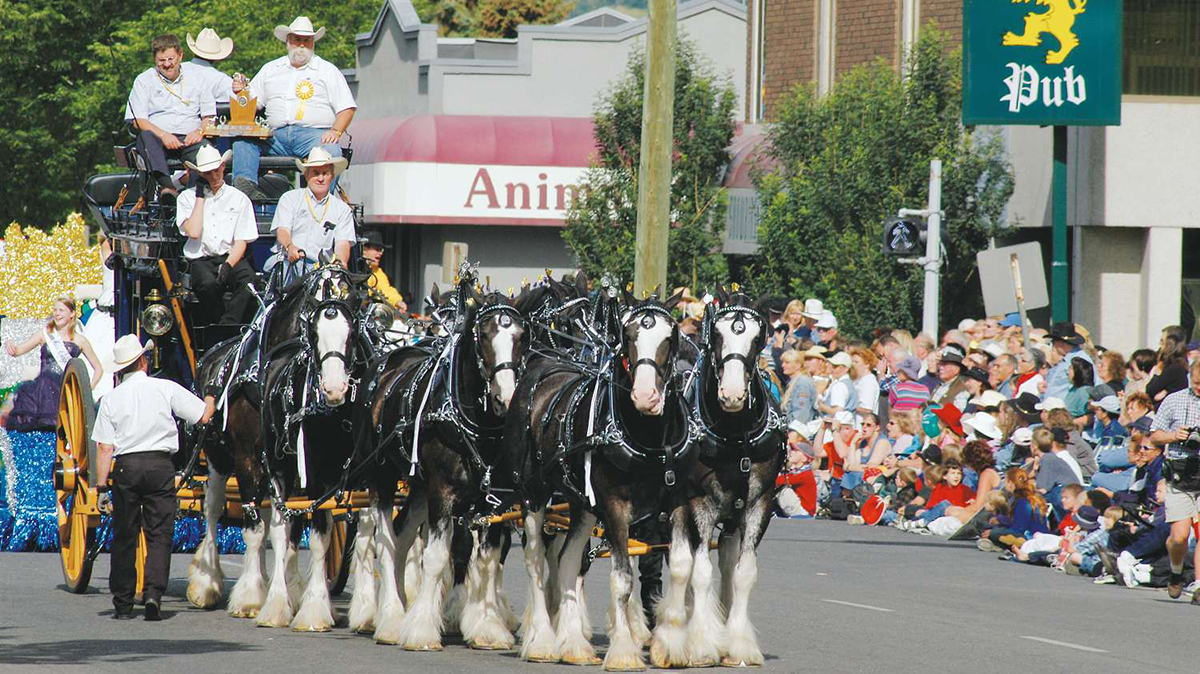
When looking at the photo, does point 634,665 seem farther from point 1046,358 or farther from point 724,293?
point 1046,358

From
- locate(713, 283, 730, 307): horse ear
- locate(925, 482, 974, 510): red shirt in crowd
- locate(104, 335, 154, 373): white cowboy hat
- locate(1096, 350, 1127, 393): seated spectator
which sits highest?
locate(713, 283, 730, 307): horse ear

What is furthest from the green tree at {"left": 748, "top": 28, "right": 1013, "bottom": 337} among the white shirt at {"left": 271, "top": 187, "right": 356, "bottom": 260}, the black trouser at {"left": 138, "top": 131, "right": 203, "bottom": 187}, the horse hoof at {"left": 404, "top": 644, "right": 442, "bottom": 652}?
the horse hoof at {"left": 404, "top": 644, "right": 442, "bottom": 652}

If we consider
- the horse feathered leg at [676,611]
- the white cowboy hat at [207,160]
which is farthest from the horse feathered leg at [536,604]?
the white cowboy hat at [207,160]

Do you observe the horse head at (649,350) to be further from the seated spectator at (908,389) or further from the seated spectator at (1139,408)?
the seated spectator at (908,389)

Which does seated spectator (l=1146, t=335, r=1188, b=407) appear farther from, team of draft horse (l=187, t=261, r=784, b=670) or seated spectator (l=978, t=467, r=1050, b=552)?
team of draft horse (l=187, t=261, r=784, b=670)

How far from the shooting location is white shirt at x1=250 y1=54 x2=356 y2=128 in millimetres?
16422

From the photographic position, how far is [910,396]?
21969mm

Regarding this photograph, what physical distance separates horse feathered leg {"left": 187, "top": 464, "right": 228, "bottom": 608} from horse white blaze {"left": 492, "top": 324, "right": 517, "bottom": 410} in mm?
3016

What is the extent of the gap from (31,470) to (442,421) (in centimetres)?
627

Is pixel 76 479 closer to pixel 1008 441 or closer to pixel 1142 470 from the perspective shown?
pixel 1142 470

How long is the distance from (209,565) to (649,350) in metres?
4.30

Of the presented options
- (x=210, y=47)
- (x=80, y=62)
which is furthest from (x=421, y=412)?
(x=80, y=62)

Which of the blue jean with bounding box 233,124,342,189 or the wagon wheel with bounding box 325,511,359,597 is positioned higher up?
the blue jean with bounding box 233,124,342,189

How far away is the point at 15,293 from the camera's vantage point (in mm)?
27016
